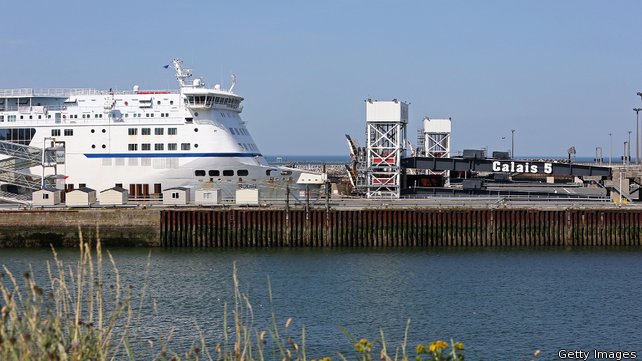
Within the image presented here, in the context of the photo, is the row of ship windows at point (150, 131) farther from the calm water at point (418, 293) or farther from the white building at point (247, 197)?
the calm water at point (418, 293)

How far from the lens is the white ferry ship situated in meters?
50.7

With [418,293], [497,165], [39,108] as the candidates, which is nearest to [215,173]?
[39,108]

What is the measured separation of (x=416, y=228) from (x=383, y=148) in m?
8.75

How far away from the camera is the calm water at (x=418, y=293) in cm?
2503

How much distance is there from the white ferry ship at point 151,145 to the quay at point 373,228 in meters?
6.06

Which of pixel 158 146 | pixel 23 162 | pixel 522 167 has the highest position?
pixel 158 146

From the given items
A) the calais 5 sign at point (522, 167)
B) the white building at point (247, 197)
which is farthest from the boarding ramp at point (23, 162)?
the calais 5 sign at point (522, 167)

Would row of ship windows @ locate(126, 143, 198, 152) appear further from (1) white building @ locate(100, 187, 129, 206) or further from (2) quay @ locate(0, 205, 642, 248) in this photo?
(2) quay @ locate(0, 205, 642, 248)

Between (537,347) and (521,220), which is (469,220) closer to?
(521,220)

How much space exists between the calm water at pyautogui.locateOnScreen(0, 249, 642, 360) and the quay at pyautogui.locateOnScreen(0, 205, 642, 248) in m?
1.56

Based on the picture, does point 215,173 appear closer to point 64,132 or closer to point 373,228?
point 64,132

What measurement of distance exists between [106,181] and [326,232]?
1540 centimetres

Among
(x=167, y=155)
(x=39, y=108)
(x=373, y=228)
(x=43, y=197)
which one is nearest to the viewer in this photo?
(x=373, y=228)

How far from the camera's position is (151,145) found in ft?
168
